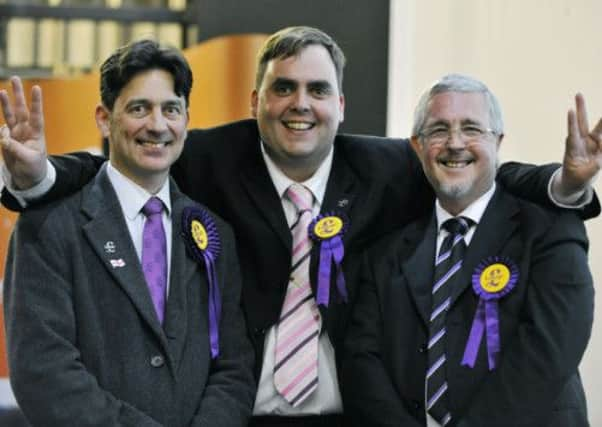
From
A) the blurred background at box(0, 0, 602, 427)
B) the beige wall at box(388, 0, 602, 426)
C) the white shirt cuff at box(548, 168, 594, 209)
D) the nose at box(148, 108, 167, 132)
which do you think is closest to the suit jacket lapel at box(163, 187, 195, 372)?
the nose at box(148, 108, 167, 132)

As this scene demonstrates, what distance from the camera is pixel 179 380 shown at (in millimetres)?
2590

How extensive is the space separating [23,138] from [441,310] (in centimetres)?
116

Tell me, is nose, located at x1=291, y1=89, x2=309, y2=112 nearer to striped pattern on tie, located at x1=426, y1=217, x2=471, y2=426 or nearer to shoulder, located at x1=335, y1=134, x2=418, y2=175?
shoulder, located at x1=335, y1=134, x2=418, y2=175

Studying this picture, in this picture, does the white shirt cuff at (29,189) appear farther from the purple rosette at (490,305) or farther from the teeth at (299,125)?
the purple rosette at (490,305)

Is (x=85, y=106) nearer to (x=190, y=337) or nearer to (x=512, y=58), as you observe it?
(x=512, y=58)

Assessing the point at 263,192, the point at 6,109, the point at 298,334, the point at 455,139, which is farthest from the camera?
the point at 263,192

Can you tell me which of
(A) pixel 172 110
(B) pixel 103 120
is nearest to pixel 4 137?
(B) pixel 103 120

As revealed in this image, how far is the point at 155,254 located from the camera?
104 inches

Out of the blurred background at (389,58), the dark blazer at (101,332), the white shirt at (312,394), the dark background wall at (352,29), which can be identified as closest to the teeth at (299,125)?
the dark blazer at (101,332)

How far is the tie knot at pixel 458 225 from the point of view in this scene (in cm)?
278

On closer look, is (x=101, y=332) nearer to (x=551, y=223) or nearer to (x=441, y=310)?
(x=441, y=310)

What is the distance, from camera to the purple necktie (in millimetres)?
2609

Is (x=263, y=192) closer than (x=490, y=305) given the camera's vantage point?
No

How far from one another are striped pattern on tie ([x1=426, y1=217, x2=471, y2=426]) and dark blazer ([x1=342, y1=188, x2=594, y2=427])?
0.06 ft
